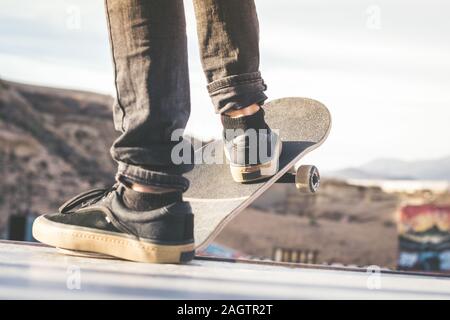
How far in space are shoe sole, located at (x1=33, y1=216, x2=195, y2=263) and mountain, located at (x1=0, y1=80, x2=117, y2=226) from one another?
745 inches

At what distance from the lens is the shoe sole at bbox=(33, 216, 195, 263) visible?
1.46 meters

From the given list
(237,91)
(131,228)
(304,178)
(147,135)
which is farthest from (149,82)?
(304,178)

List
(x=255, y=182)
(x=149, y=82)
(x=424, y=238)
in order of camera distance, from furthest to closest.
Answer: (x=424, y=238) < (x=255, y=182) < (x=149, y=82)

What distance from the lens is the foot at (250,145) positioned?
5.20 ft

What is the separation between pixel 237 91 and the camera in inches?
60.2

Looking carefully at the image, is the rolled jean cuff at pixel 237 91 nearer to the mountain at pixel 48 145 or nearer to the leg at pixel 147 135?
the leg at pixel 147 135

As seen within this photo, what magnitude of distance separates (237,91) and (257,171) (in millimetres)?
266

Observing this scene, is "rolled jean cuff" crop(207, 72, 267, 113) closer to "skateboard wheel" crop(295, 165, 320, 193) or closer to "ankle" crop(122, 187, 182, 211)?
"ankle" crop(122, 187, 182, 211)

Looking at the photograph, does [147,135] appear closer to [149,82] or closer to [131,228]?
[149,82]

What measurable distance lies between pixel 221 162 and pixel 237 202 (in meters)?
0.28

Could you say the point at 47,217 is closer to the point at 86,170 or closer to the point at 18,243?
the point at 18,243
